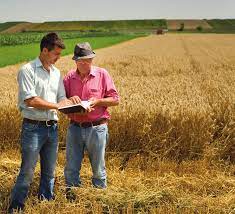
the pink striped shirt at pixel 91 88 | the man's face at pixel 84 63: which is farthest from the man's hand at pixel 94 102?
the man's face at pixel 84 63

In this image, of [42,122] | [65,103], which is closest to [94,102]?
[65,103]

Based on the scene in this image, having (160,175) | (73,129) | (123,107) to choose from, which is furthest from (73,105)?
(123,107)

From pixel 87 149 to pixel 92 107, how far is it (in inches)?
25.2

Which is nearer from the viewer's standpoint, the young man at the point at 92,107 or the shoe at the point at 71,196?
the young man at the point at 92,107

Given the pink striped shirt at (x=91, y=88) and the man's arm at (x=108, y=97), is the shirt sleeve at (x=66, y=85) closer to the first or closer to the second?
the pink striped shirt at (x=91, y=88)

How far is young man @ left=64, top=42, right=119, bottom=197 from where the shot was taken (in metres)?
6.05

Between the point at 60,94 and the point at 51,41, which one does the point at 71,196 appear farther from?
the point at 51,41

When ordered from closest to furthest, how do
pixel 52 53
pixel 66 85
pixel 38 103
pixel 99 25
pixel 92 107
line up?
pixel 38 103
pixel 52 53
pixel 92 107
pixel 66 85
pixel 99 25

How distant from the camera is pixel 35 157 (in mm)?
5895

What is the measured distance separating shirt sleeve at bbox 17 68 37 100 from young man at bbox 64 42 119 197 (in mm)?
628

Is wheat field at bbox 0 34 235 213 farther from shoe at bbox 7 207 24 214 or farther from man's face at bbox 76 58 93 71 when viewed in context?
man's face at bbox 76 58 93 71

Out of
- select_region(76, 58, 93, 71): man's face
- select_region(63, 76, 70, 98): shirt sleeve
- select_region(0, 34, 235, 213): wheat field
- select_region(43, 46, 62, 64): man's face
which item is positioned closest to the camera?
select_region(43, 46, 62, 64): man's face

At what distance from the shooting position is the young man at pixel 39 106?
5.65 metres

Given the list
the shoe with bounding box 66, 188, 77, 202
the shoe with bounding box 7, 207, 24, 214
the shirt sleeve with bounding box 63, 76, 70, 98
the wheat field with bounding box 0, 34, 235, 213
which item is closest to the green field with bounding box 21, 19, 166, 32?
the wheat field with bounding box 0, 34, 235, 213
